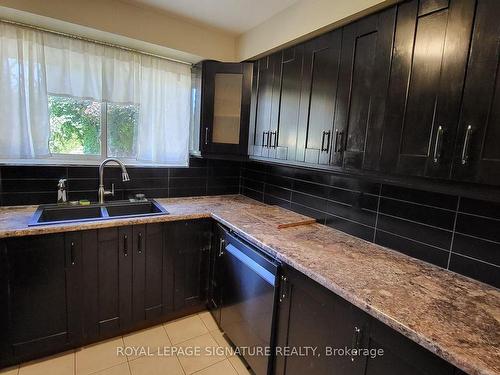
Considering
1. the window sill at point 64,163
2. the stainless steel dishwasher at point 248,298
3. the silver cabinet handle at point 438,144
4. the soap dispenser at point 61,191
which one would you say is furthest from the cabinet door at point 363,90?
the soap dispenser at point 61,191

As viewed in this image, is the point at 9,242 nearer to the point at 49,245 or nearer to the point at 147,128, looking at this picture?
the point at 49,245

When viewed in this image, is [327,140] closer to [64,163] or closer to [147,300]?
[147,300]

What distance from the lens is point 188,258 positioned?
2.10 meters

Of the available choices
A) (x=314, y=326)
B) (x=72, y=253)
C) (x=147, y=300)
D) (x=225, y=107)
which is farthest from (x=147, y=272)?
(x=225, y=107)

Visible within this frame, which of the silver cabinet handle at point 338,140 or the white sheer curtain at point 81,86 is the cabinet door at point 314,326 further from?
the white sheer curtain at point 81,86

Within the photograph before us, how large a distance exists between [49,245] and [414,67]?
2.14 metres

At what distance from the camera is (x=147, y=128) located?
2.36 m

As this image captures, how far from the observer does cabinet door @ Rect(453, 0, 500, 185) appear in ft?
3.02

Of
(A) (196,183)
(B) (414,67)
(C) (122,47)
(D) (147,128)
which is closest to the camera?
(B) (414,67)

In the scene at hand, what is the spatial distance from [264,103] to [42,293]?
6.39ft

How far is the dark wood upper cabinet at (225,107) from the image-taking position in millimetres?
2270

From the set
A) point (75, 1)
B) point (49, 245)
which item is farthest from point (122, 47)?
point (49, 245)

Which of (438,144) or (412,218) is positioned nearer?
(438,144)

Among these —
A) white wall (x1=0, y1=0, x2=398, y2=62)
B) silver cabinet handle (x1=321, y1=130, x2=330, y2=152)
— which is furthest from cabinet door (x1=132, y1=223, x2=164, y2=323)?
white wall (x1=0, y1=0, x2=398, y2=62)
